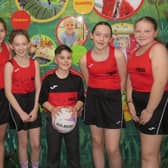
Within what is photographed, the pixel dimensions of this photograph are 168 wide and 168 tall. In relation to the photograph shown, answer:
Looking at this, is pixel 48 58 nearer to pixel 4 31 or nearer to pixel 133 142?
pixel 4 31

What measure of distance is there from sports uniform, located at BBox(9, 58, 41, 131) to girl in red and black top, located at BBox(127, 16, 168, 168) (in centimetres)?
78

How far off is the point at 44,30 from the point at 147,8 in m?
0.89

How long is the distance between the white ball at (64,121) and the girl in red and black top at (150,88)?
1.53 ft

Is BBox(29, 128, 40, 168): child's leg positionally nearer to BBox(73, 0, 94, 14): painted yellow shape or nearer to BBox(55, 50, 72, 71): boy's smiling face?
BBox(55, 50, 72, 71): boy's smiling face

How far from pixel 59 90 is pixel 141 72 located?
662 millimetres

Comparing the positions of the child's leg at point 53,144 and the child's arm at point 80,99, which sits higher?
the child's arm at point 80,99

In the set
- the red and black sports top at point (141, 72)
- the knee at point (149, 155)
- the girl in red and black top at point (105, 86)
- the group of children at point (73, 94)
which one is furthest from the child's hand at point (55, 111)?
the knee at point (149, 155)

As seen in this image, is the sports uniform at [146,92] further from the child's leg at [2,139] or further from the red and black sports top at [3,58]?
the child's leg at [2,139]

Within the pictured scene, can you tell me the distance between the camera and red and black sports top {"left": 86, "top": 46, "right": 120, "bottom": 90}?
240cm

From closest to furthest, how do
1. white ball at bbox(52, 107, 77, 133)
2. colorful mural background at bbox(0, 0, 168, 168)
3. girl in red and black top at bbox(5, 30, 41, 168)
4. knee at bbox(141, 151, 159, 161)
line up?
knee at bbox(141, 151, 159, 161) < white ball at bbox(52, 107, 77, 133) < girl in red and black top at bbox(5, 30, 41, 168) < colorful mural background at bbox(0, 0, 168, 168)

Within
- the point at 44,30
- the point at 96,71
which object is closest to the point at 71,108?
the point at 96,71

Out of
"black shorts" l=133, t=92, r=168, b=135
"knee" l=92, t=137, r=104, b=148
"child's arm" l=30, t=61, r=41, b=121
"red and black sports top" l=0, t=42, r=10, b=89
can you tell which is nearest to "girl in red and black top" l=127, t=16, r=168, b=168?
"black shorts" l=133, t=92, r=168, b=135

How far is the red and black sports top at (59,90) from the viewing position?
8.13 ft

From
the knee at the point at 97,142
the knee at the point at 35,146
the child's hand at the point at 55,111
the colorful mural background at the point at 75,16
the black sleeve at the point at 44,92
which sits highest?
the colorful mural background at the point at 75,16
